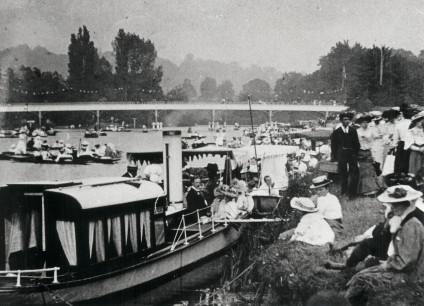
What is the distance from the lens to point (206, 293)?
953 centimetres

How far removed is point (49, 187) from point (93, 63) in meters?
57.7

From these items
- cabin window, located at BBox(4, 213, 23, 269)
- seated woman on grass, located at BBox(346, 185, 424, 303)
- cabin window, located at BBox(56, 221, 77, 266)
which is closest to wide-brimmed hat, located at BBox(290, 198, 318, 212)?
seated woman on grass, located at BBox(346, 185, 424, 303)

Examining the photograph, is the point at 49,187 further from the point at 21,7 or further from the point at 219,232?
the point at 21,7

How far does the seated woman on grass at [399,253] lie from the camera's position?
480 centimetres

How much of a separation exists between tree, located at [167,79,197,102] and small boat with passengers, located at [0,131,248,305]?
192ft

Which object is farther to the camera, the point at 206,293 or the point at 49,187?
the point at 206,293

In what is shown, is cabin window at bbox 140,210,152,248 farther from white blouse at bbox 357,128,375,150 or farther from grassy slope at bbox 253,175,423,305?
white blouse at bbox 357,128,375,150

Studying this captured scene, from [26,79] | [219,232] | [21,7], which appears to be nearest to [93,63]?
[26,79]

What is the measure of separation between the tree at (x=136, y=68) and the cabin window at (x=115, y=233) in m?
46.5

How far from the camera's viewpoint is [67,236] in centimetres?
752

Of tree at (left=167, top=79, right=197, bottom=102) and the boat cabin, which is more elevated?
tree at (left=167, top=79, right=197, bottom=102)

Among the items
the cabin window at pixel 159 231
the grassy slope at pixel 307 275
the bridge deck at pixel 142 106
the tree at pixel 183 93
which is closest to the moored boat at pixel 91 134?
the bridge deck at pixel 142 106

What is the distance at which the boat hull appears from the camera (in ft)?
23.5

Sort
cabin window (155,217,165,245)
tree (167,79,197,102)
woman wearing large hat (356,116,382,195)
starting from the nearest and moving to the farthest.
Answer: cabin window (155,217,165,245), woman wearing large hat (356,116,382,195), tree (167,79,197,102)
